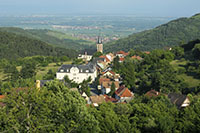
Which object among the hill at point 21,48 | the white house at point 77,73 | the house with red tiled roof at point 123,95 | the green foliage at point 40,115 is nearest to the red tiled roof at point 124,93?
the house with red tiled roof at point 123,95

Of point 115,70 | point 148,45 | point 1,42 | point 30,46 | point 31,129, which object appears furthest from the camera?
point 148,45

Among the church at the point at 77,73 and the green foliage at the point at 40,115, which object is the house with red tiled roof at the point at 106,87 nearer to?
the church at the point at 77,73

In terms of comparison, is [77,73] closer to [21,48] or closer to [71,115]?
[71,115]

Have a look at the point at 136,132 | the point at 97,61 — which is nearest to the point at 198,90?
the point at 136,132

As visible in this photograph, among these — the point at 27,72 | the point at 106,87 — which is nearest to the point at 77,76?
the point at 27,72

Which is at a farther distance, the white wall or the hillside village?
the white wall

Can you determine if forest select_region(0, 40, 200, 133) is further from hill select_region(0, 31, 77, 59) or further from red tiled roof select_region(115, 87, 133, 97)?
hill select_region(0, 31, 77, 59)

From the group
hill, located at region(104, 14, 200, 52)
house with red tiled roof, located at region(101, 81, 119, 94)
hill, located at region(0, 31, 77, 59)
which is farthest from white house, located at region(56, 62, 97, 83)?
hill, located at region(104, 14, 200, 52)

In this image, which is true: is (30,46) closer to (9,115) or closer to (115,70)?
(115,70)
